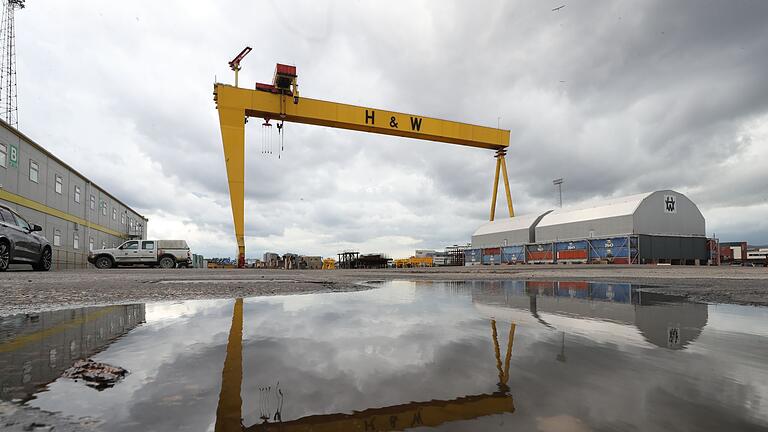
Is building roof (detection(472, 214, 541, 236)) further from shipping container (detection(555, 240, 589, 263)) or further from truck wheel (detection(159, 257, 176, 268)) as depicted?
truck wheel (detection(159, 257, 176, 268))

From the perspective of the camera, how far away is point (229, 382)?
1291 millimetres

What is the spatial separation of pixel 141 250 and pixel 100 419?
22448 millimetres

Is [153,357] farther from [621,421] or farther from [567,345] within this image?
[567,345]

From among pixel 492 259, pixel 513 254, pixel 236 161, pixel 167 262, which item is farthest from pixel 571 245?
pixel 167 262

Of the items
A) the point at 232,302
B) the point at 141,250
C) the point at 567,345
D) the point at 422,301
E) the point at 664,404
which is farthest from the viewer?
the point at 141,250

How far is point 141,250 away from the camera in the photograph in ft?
65.1

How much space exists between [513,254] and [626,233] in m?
10.7

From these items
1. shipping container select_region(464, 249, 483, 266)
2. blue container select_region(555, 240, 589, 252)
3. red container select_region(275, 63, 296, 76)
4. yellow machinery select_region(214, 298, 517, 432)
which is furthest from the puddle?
shipping container select_region(464, 249, 483, 266)

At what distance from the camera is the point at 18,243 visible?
31.7 feet

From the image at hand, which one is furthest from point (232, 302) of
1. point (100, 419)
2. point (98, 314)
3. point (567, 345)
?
point (567, 345)

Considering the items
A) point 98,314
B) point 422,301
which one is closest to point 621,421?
point 422,301

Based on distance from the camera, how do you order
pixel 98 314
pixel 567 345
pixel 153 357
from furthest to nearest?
pixel 98 314
pixel 567 345
pixel 153 357

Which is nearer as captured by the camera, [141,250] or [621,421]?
[621,421]

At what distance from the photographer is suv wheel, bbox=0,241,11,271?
29.6 ft
